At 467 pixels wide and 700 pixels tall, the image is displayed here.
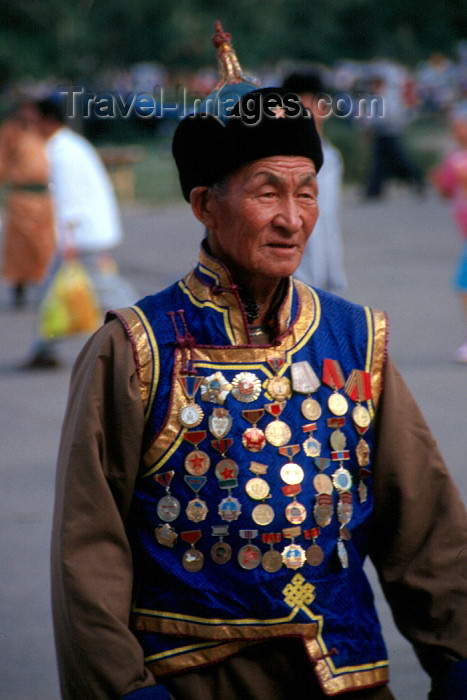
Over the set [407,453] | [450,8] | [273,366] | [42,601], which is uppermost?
[450,8]

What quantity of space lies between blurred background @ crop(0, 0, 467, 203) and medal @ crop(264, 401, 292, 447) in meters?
25.1

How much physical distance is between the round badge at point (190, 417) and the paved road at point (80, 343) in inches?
71.8

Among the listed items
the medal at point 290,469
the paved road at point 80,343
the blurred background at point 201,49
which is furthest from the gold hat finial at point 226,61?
the blurred background at point 201,49

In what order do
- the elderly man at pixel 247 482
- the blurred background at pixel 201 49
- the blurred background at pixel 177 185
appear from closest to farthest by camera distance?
the elderly man at pixel 247 482 → the blurred background at pixel 177 185 → the blurred background at pixel 201 49

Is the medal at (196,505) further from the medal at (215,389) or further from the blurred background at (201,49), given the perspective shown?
the blurred background at (201,49)

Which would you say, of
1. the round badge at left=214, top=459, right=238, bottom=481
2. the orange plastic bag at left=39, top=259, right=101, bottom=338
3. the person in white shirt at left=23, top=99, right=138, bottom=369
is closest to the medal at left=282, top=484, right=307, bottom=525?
the round badge at left=214, top=459, right=238, bottom=481

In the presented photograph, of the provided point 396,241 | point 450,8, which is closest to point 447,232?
point 396,241

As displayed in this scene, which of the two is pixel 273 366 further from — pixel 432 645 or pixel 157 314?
pixel 432 645

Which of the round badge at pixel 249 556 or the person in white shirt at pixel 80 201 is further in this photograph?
the person in white shirt at pixel 80 201

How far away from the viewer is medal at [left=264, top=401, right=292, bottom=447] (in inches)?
92.8

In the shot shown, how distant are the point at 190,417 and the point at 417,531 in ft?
1.72

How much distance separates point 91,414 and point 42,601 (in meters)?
2.43

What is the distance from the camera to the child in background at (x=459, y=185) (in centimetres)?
836

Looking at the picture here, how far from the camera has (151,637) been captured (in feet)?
7.62
